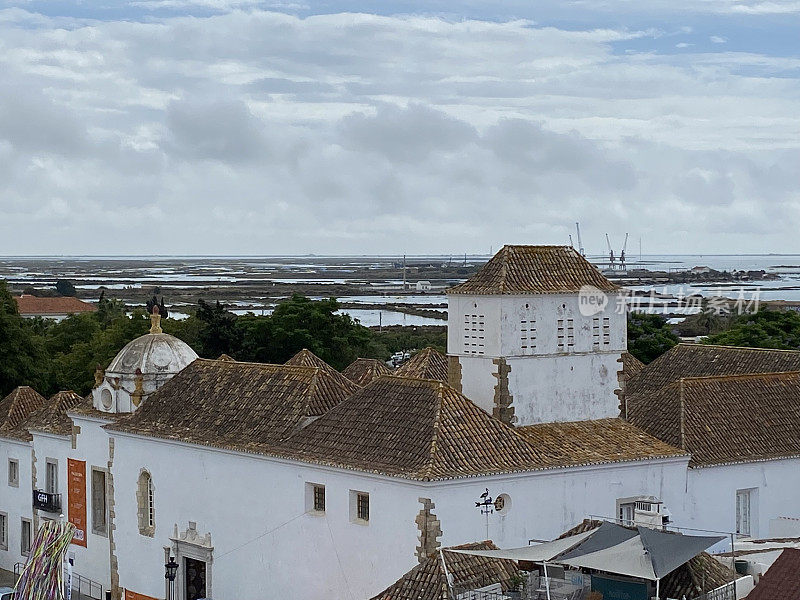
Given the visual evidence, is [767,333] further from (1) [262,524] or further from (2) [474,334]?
(1) [262,524]

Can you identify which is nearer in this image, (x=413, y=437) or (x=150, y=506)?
(x=413, y=437)

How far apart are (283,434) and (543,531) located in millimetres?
6540

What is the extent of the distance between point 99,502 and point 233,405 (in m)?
8.09

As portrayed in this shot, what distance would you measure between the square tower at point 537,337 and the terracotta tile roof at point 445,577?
5272mm

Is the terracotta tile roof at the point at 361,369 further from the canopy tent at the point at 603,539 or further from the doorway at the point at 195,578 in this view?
the canopy tent at the point at 603,539

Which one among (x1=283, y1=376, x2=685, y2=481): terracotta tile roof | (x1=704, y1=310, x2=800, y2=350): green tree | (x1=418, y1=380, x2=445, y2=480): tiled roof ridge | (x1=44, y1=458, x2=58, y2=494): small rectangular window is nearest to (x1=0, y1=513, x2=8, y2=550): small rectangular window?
(x1=44, y1=458, x2=58, y2=494): small rectangular window

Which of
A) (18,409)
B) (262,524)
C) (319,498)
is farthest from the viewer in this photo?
(18,409)

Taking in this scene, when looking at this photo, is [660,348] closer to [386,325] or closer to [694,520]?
[694,520]

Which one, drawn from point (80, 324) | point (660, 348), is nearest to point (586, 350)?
point (660, 348)

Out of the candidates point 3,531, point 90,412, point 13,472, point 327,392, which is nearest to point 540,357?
point 327,392

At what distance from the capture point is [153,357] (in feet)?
143

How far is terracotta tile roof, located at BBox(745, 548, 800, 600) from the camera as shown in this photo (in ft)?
86.4

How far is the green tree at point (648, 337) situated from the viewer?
6844cm

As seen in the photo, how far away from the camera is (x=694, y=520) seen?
36750mm
